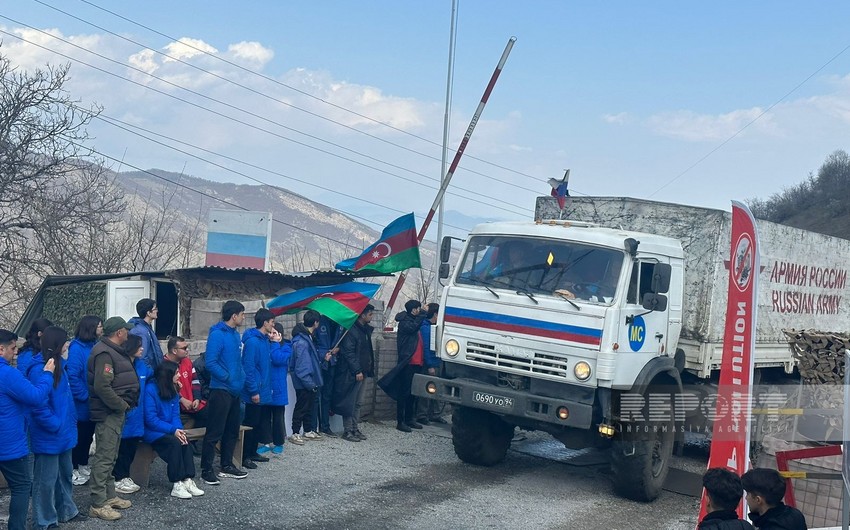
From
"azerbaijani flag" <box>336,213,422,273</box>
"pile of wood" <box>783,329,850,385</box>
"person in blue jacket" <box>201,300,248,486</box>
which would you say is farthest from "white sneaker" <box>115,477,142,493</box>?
"pile of wood" <box>783,329,850,385</box>

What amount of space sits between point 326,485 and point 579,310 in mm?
3190

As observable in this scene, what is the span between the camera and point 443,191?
14836 millimetres

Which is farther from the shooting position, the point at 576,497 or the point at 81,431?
the point at 576,497

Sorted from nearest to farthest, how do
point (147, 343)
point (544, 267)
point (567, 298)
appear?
point (147, 343)
point (567, 298)
point (544, 267)

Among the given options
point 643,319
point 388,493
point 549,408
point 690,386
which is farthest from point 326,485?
point 690,386

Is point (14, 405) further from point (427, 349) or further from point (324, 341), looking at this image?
point (427, 349)

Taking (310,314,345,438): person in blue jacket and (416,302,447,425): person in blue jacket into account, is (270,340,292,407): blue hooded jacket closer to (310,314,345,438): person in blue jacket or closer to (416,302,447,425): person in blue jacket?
(310,314,345,438): person in blue jacket

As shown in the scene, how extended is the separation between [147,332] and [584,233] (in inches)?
184

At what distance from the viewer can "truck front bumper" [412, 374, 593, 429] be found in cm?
847

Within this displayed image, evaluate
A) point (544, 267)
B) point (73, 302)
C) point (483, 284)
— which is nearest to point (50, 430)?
point (483, 284)

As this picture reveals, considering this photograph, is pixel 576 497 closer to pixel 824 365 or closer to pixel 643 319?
pixel 643 319

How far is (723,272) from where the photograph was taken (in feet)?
33.3

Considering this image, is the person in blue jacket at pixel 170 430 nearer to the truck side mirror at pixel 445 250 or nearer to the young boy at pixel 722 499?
the truck side mirror at pixel 445 250

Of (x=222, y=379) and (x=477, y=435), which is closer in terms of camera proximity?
(x=222, y=379)
